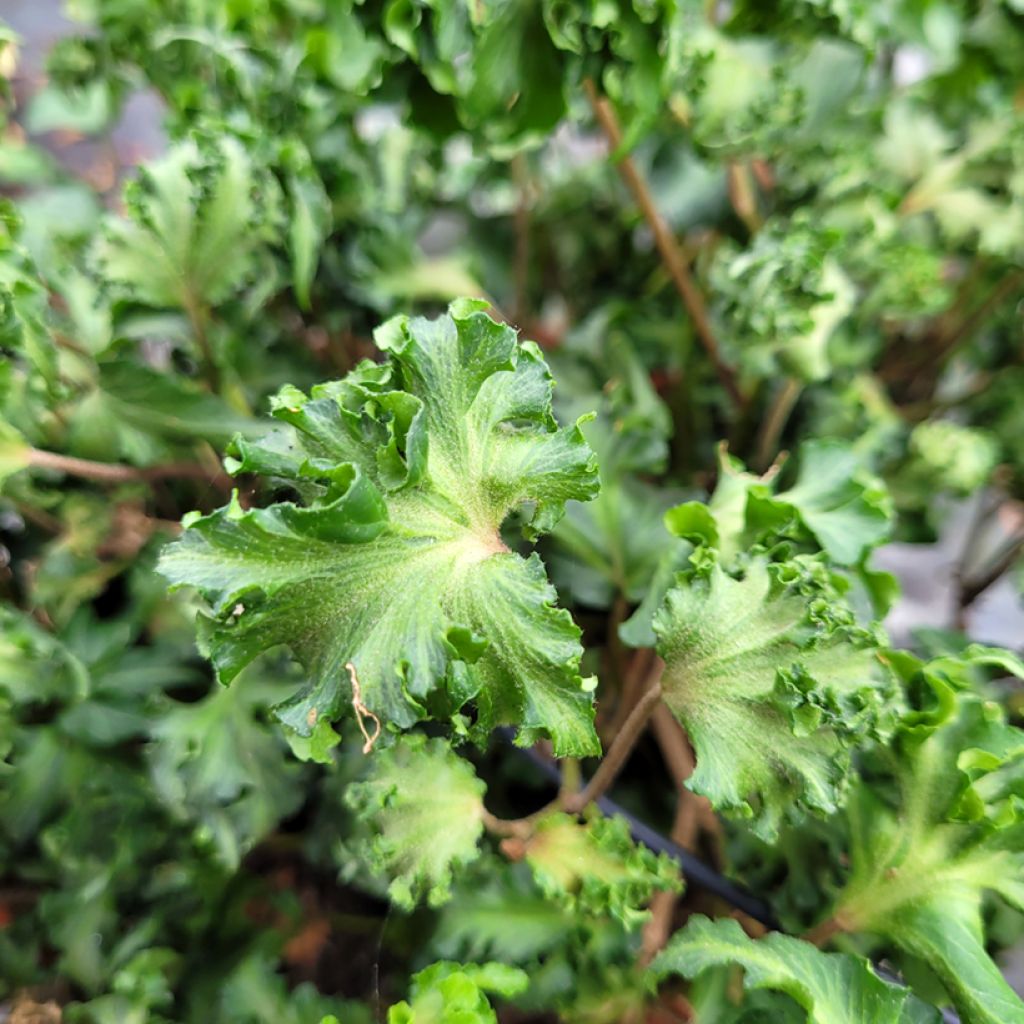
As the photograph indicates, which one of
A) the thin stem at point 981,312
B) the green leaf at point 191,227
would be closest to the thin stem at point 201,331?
the green leaf at point 191,227

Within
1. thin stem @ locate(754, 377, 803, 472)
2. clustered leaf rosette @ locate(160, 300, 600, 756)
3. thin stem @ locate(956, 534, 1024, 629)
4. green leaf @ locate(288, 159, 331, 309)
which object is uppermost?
green leaf @ locate(288, 159, 331, 309)

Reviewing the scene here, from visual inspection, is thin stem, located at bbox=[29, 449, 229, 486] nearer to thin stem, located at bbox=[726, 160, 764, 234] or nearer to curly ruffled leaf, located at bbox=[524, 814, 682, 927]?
curly ruffled leaf, located at bbox=[524, 814, 682, 927]

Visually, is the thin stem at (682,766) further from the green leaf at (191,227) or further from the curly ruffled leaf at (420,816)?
the green leaf at (191,227)

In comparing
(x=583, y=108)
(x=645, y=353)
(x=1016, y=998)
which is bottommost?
(x=1016, y=998)

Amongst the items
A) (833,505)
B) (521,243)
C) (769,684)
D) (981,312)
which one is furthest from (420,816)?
(981,312)

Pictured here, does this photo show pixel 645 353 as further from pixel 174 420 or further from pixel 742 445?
pixel 174 420

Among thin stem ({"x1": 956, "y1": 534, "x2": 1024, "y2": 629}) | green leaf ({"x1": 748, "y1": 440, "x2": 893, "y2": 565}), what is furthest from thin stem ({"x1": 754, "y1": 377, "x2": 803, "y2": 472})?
thin stem ({"x1": 956, "y1": 534, "x2": 1024, "y2": 629})

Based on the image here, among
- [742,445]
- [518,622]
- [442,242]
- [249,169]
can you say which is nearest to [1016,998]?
[518,622]
